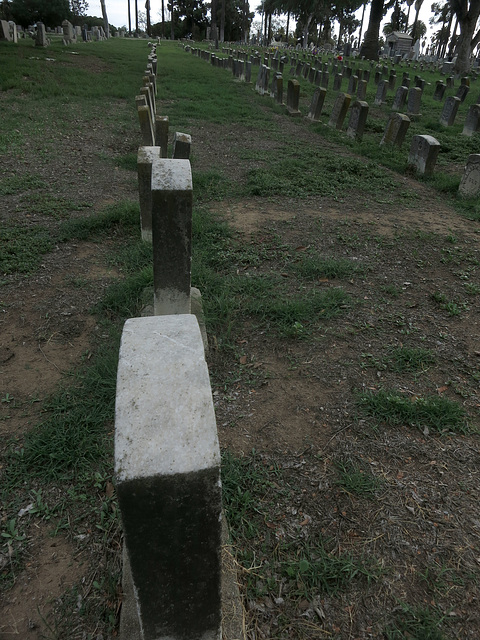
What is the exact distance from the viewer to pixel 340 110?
35.4 feet

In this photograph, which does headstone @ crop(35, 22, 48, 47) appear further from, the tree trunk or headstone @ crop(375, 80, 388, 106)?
the tree trunk

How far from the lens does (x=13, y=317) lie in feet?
11.9

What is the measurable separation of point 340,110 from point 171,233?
31.6 ft

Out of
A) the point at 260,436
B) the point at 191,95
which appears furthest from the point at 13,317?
the point at 191,95

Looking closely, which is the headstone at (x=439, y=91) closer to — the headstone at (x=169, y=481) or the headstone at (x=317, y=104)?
the headstone at (x=317, y=104)

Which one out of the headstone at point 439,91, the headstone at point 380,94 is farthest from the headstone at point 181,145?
the headstone at point 439,91

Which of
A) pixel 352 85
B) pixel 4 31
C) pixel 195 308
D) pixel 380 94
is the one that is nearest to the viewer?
pixel 195 308

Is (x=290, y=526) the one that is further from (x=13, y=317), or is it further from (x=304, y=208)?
(x=304, y=208)

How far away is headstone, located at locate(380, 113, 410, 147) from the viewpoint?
914 cm

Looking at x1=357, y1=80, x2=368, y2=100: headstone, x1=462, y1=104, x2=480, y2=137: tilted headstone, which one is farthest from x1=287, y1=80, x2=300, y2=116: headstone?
x1=462, y1=104, x2=480, y2=137: tilted headstone

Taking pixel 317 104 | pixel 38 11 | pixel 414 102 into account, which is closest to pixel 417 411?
pixel 317 104

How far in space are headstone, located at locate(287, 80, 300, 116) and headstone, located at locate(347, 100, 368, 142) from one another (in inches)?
105

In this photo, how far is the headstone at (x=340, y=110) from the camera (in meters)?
10.5

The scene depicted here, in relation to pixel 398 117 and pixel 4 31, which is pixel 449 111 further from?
pixel 4 31
